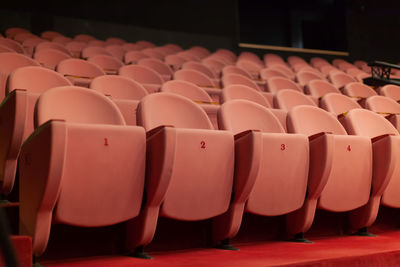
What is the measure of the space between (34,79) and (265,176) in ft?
0.97

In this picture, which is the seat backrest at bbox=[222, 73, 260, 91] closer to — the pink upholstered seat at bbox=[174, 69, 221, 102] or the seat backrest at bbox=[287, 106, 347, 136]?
the pink upholstered seat at bbox=[174, 69, 221, 102]

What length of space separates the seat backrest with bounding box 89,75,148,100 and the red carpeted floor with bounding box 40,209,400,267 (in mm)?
272

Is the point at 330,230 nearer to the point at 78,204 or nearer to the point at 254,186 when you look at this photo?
the point at 254,186

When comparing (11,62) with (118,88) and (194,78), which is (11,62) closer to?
(118,88)

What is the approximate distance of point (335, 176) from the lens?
503mm

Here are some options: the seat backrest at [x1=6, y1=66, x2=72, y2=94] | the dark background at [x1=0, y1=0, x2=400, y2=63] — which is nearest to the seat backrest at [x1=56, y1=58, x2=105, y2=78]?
the seat backrest at [x1=6, y1=66, x2=72, y2=94]

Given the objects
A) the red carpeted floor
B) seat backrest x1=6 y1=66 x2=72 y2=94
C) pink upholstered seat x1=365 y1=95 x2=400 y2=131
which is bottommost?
the red carpeted floor

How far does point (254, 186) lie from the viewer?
45 centimetres

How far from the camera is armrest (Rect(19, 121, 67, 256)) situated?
33 centimetres

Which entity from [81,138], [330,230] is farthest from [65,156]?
[330,230]

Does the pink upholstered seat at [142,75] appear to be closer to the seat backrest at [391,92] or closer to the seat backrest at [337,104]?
the seat backrest at [337,104]

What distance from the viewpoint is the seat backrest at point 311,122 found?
57 centimetres

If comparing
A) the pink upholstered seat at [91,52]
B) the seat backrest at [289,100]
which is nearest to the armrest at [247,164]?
the seat backrest at [289,100]

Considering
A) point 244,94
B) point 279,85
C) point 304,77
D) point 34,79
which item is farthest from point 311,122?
point 304,77
